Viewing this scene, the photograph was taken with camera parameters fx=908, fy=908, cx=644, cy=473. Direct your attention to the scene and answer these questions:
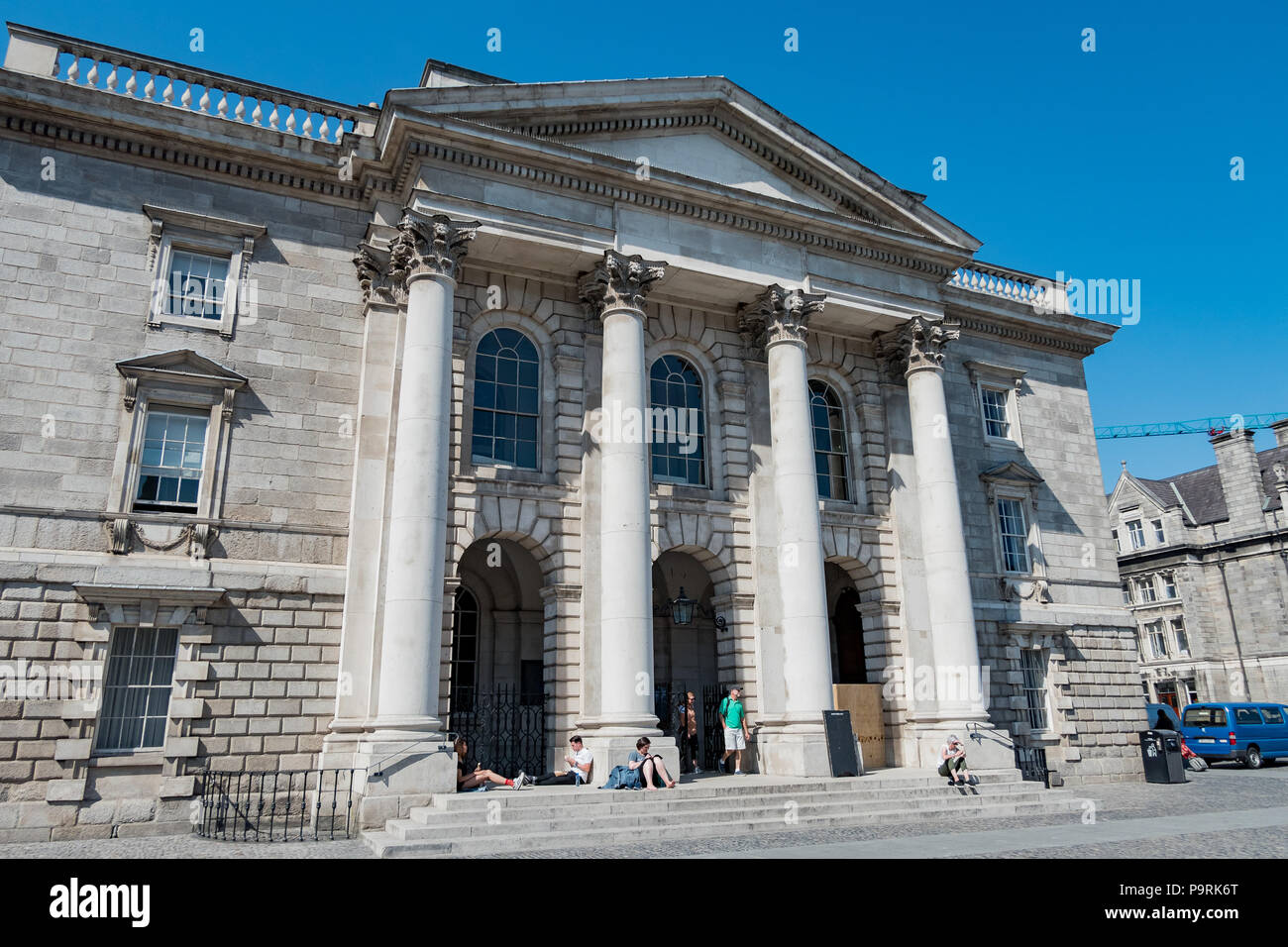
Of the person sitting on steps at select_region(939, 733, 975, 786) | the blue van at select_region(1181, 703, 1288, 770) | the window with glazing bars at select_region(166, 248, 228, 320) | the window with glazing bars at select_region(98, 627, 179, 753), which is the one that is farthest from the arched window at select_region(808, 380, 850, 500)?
the blue van at select_region(1181, 703, 1288, 770)

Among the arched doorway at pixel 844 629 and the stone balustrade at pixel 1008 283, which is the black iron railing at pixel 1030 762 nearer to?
the arched doorway at pixel 844 629

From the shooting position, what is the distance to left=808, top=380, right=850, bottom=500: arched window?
897 inches

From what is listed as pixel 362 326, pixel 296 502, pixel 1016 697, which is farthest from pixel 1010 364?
pixel 296 502

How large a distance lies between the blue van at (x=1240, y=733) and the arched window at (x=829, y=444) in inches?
765

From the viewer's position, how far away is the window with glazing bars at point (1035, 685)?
80.4ft

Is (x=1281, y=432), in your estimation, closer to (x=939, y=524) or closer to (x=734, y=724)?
(x=939, y=524)

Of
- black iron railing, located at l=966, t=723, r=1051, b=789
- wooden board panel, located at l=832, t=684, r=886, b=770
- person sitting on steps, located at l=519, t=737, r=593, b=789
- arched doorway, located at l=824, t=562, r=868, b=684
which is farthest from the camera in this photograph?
arched doorway, located at l=824, t=562, r=868, b=684

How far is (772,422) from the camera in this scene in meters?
20.7

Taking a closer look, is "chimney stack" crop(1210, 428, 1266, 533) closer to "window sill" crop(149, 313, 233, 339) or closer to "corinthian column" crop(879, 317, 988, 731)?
"corinthian column" crop(879, 317, 988, 731)

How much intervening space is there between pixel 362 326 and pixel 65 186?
5.83m

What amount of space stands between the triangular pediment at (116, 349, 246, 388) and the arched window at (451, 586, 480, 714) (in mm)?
7005

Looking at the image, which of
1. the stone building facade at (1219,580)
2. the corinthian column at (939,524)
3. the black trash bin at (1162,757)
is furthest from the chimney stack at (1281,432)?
the corinthian column at (939,524)

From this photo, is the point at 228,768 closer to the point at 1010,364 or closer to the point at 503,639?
the point at 503,639

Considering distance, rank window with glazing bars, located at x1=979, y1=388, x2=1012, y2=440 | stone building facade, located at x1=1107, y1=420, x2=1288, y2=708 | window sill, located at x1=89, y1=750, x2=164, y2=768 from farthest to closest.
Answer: stone building facade, located at x1=1107, y1=420, x2=1288, y2=708
window with glazing bars, located at x1=979, y1=388, x2=1012, y2=440
window sill, located at x1=89, y1=750, x2=164, y2=768
